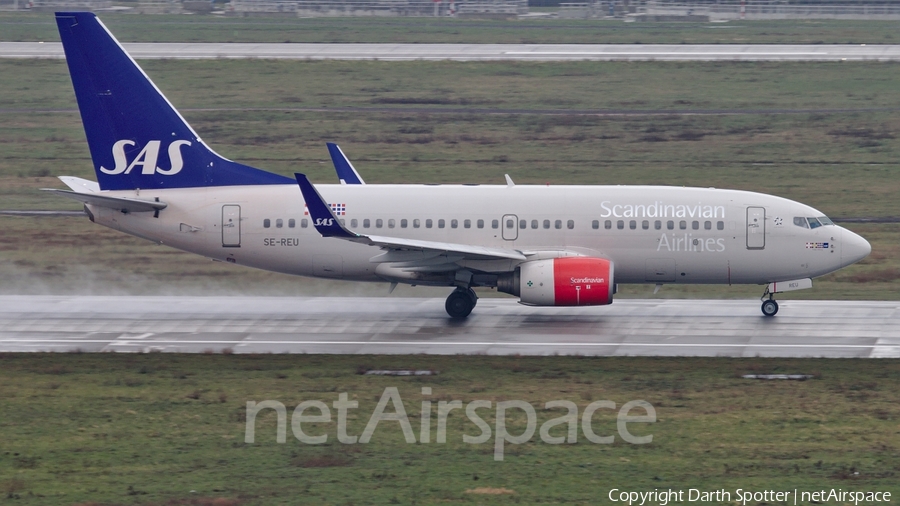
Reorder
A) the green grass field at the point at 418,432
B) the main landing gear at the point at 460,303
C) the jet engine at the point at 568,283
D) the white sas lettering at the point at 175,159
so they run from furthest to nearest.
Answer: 1. the white sas lettering at the point at 175,159
2. the main landing gear at the point at 460,303
3. the jet engine at the point at 568,283
4. the green grass field at the point at 418,432

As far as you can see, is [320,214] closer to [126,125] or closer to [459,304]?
[459,304]

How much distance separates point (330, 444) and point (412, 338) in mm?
10408

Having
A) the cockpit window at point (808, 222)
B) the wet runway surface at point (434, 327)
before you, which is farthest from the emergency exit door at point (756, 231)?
the wet runway surface at point (434, 327)

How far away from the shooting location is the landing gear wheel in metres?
34.3

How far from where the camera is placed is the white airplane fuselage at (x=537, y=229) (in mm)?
34125

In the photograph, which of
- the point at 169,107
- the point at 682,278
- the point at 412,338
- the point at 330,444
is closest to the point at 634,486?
the point at 330,444

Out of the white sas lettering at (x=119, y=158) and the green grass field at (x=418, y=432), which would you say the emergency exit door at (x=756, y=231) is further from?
the white sas lettering at (x=119, y=158)

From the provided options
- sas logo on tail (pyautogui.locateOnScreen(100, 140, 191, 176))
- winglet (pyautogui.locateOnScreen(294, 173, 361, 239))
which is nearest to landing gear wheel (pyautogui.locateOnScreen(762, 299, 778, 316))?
winglet (pyautogui.locateOnScreen(294, 173, 361, 239))

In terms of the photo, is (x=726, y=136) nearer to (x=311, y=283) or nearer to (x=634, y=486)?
(x=311, y=283)

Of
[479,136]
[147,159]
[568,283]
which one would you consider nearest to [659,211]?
[568,283]

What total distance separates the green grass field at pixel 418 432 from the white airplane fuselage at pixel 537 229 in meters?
6.12

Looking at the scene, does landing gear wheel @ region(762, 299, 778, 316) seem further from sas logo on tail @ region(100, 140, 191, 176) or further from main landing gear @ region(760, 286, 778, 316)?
sas logo on tail @ region(100, 140, 191, 176)

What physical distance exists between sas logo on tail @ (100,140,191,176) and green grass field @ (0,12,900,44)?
61440mm

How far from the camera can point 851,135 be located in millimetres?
63531
